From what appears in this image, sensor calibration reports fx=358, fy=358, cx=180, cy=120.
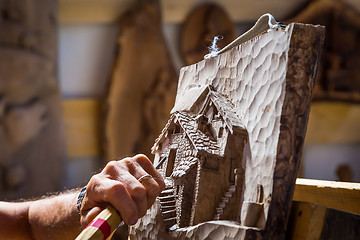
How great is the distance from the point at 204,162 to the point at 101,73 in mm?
1459

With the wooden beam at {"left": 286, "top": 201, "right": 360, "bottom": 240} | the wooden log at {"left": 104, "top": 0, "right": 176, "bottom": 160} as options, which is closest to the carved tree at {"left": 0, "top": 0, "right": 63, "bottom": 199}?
the wooden log at {"left": 104, "top": 0, "right": 176, "bottom": 160}

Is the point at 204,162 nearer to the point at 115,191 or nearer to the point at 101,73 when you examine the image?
the point at 115,191

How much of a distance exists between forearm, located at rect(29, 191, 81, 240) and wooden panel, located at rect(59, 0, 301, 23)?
4.19 ft

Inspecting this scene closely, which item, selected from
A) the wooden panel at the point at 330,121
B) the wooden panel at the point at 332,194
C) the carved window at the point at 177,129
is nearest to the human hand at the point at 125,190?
the carved window at the point at 177,129

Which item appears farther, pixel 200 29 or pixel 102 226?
pixel 200 29

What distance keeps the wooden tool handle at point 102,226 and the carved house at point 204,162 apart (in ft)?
0.41

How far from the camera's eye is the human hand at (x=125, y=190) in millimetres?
464

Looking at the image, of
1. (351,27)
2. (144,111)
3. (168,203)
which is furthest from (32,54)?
(351,27)

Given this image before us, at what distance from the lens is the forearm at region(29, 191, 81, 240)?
2.11 ft

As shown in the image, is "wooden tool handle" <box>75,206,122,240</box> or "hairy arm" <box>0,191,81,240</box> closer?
"wooden tool handle" <box>75,206,122,240</box>

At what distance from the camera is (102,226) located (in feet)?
1.43

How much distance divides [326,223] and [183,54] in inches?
62.8

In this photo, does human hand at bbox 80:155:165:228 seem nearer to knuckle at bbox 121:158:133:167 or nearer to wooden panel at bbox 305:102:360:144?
knuckle at bbox 121:158:133:167

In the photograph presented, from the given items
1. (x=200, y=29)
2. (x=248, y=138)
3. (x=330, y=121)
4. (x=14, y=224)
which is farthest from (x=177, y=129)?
(x=330, y=121)
